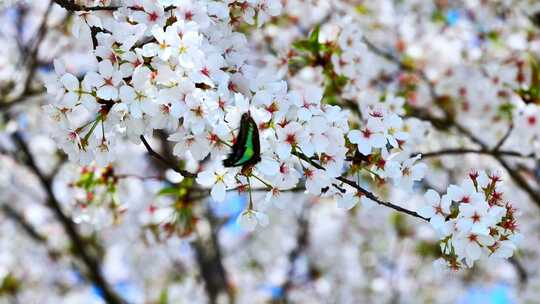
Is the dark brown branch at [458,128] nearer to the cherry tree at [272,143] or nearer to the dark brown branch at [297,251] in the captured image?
the cherry tree at [272,143]

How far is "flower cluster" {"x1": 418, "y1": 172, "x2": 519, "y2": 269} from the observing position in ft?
6.76

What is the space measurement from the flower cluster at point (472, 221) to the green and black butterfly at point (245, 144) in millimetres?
559

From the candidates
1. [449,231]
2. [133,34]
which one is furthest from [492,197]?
[133,34]

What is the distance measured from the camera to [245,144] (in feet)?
6.32

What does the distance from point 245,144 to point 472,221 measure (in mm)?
666

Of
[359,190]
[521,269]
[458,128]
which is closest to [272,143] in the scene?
[359,190]

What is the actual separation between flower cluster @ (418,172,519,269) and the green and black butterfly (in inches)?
22.0

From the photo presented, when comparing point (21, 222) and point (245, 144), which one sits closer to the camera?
point (245, 144)

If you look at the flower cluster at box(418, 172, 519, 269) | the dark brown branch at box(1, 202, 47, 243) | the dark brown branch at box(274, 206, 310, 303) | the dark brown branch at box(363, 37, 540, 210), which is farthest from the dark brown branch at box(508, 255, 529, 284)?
the dark brown branch at box(1, 202, 47, 243)

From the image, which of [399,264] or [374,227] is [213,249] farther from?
[399,264]

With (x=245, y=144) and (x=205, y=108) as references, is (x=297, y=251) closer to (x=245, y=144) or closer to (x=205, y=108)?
(x=205, y=108)

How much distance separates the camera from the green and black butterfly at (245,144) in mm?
1925

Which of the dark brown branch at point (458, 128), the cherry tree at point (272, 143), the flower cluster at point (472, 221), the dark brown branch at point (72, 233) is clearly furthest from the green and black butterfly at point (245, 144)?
the dark brown branch at point (72, 233)

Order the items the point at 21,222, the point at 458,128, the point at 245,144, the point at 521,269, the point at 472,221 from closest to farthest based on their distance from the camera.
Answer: the point at 245,144 < the point at 472,221 < the point at 458,128 < the point at 521,269 < the point at 21,222
